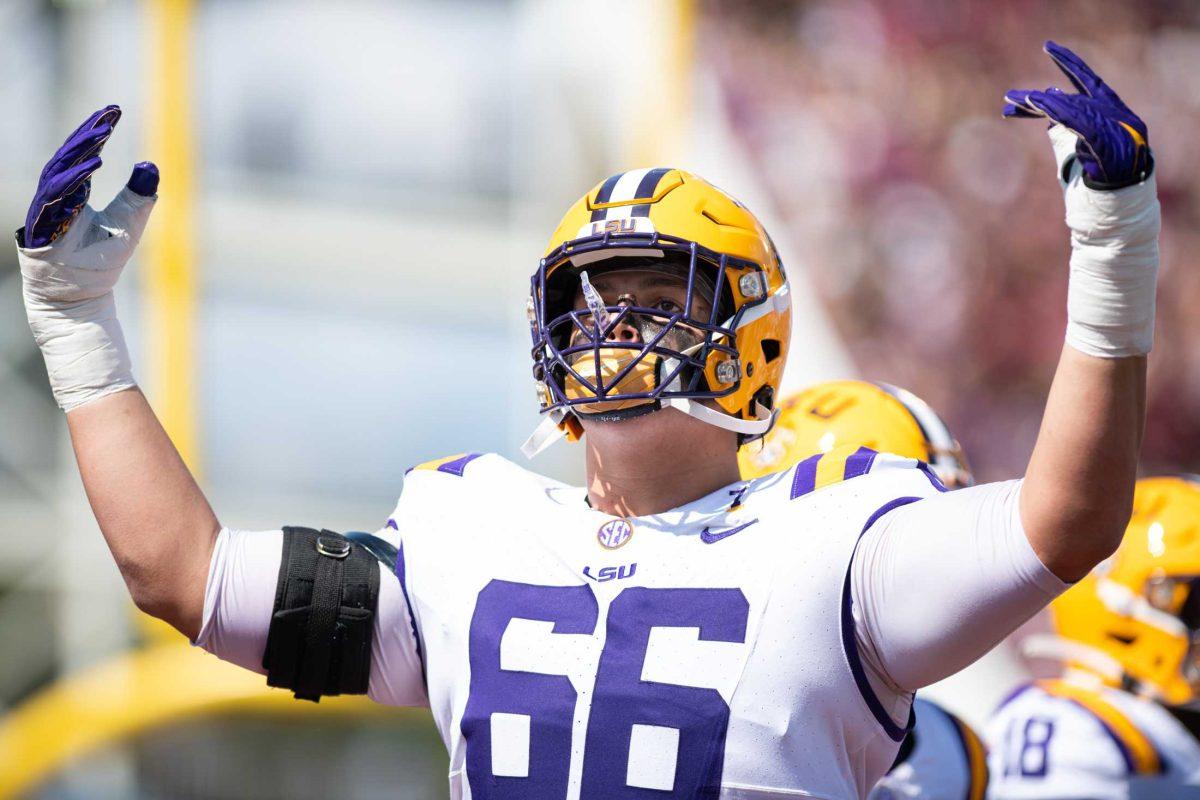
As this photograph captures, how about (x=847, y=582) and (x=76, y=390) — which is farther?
(x=76, y=390)

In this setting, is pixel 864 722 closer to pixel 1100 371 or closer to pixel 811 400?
pixel 1100 371

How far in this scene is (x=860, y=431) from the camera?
279 cm

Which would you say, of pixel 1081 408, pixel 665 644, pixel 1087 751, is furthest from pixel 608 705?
pixel 1087 751

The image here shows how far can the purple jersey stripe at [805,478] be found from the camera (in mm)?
2084

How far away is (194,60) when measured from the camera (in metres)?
6.34

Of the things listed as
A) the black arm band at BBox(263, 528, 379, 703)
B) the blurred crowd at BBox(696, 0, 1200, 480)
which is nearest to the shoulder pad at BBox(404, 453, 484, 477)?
the black arm band at BBox(263, 528, 379, 703)

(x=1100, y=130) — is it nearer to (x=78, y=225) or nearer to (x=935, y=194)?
(x=78, y=225)

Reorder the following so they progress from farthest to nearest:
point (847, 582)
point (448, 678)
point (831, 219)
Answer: point (831, 219) → point (448, 678) → point (847, 582)

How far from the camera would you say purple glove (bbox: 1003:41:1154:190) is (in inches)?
65.3

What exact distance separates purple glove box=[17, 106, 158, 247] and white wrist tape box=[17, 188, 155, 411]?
→ 0.06 ft

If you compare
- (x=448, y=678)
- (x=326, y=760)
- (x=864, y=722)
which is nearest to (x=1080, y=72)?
(x=864, y=722)

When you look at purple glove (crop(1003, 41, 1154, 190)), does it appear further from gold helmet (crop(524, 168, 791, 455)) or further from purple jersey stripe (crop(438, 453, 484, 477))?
purple jersey stripe (crop(438, 453, 484, 477))

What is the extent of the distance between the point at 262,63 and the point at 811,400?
4.27m

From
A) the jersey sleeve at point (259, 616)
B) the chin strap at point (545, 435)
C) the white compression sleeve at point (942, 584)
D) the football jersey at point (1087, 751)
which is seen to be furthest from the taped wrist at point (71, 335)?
the football jersey at point (1087, 751)
